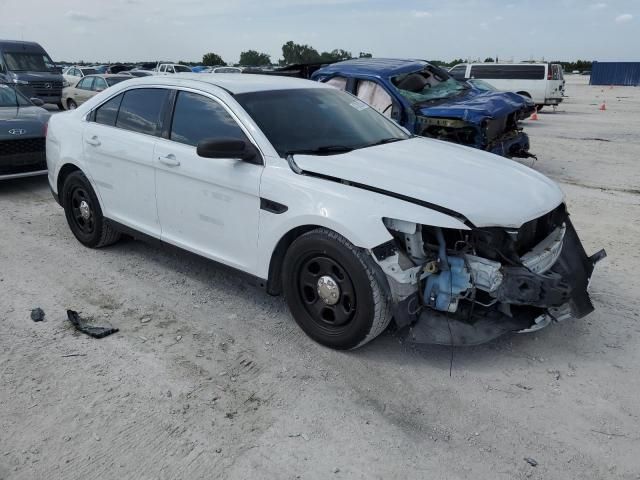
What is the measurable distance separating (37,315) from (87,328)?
462 millimetres

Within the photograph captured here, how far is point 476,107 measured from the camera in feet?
24.5

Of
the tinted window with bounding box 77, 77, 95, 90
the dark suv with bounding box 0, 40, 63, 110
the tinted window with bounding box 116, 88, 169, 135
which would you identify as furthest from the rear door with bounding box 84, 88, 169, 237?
the dark suv with bounding box 0, 40, 63, 110

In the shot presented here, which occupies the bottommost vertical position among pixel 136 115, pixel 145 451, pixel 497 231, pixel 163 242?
pixel 145 451

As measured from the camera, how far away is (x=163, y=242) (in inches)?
173

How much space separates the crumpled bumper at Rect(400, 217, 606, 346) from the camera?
10.3 ft

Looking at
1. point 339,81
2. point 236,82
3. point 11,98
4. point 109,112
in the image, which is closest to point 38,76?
point 11,98

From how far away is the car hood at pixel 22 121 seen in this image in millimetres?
7269

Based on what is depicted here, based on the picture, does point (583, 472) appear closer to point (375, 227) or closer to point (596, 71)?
point (375, 227)

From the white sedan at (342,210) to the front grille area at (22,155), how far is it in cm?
345

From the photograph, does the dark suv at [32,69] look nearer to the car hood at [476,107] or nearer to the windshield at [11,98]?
the windshield at [11,98]

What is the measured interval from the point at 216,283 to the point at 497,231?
239 centimetres

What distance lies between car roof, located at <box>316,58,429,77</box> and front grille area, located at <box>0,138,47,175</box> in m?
4.24

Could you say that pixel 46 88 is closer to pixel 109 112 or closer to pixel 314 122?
pixel 109 112

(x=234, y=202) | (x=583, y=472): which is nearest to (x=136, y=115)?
(x=234, y=202)
